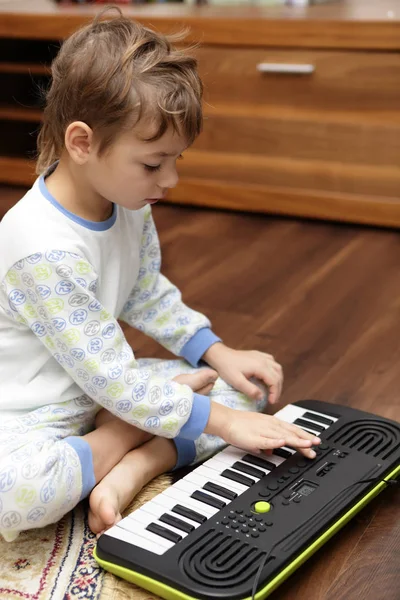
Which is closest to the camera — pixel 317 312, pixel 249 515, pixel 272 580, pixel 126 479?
pixel 272 580

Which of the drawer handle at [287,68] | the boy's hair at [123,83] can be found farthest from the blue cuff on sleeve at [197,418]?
the drawer handle at [287,68]

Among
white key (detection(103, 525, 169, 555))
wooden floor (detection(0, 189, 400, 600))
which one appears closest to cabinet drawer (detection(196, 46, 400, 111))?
wooden floor (detection(0, 189, 400, 600))

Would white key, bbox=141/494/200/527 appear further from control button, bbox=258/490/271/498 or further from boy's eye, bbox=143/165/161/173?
boy's eye, bbox=143/165/161/173

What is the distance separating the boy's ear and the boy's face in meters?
0.01

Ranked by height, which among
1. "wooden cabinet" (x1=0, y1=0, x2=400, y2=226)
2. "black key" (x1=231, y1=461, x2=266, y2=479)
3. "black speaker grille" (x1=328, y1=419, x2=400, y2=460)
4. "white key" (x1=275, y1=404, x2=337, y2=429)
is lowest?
"black key" (x1=231, y1=461, x2=266, y2=479)

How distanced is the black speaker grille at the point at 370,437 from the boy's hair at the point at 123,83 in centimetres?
47

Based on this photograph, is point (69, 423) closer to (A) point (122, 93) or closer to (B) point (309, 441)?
(B) point (309, 441)

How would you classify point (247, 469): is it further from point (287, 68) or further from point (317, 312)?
point (287, 68)

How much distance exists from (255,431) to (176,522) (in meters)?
0.17

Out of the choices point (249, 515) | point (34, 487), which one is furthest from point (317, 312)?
point (34, 487)

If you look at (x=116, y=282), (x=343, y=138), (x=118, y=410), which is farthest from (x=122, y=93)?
(x=343, y=138)

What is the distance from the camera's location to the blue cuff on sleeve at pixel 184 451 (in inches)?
50.4

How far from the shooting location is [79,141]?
3.75 ft

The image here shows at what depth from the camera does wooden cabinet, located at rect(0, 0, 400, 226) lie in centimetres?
218
